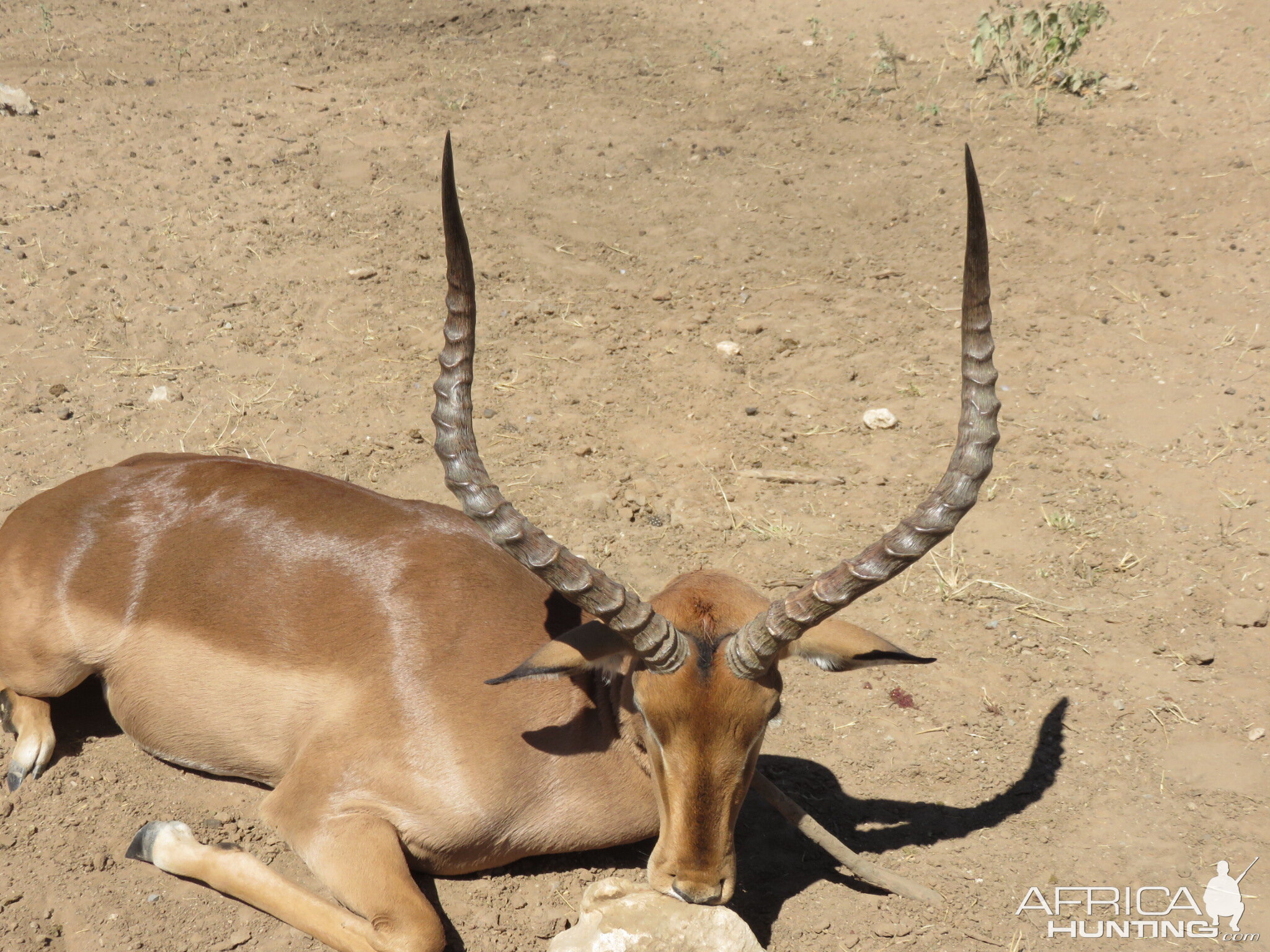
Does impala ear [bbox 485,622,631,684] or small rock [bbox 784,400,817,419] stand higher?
impala ear [bbox 485,622,631,684]

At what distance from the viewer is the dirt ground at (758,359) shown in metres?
4.82

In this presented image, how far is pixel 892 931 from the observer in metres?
4.38

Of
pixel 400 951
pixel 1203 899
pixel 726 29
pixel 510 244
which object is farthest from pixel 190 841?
pixel 726 29

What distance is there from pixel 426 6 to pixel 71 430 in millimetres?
9149

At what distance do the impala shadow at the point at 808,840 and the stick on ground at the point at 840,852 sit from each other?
128mm

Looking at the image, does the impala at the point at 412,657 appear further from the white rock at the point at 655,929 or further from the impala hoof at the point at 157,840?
the white rock at the point at 655,929

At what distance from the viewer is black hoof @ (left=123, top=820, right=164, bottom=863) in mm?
4543

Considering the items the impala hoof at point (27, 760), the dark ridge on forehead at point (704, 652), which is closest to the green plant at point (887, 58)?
the dark ridge on forehead at point (704, 652)

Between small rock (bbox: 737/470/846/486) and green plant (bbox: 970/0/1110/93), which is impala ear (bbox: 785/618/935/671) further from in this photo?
green plant (bbox: 970/0/1110/93)

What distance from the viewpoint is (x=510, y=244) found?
9.24m

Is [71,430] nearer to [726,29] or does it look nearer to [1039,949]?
[1039,949]

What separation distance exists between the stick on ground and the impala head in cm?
60

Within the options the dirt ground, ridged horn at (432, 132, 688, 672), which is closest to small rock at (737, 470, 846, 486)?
the dirt ground

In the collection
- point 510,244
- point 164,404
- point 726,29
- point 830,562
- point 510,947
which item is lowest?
point 510,947
